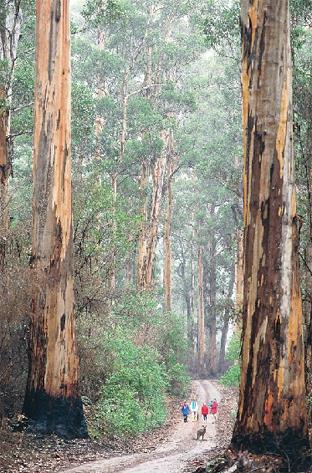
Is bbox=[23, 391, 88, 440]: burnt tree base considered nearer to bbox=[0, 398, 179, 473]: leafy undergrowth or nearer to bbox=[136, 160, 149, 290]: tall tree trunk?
bbox=[0, 398, 179, 473]: leafy undergrowth

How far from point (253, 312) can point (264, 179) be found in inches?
53.5

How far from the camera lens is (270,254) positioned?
247 inches

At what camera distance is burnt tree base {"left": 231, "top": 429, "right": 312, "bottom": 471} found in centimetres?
597

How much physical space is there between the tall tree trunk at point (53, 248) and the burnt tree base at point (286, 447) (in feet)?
17.7

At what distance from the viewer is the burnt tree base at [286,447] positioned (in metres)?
5.97

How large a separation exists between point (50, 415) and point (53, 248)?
2.86 metres

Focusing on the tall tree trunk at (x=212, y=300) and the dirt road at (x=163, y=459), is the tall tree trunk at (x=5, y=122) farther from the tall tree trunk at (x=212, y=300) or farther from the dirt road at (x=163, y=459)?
the tall tree trunk at (x=212, y=300)

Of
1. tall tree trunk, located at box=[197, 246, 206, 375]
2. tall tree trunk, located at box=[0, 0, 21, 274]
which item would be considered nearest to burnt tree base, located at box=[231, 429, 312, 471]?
tall tree trunk, located at box=[0, 0, 21, 274]

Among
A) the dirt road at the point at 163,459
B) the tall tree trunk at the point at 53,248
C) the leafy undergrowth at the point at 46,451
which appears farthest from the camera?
the tall tree trunk at the point at 53,248

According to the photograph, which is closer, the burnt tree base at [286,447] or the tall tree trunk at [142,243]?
the burnt tree base at [286,447]

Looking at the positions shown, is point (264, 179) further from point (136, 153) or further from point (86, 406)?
point (136, 153)

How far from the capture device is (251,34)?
6.70 metres

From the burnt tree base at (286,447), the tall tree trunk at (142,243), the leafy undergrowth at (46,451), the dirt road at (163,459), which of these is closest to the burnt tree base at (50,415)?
the leafy undergrowth at (46,451)

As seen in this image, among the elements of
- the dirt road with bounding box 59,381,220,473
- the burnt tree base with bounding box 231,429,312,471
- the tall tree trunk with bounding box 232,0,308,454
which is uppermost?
the tall tree trunk with bounding box 232,0,308,454
